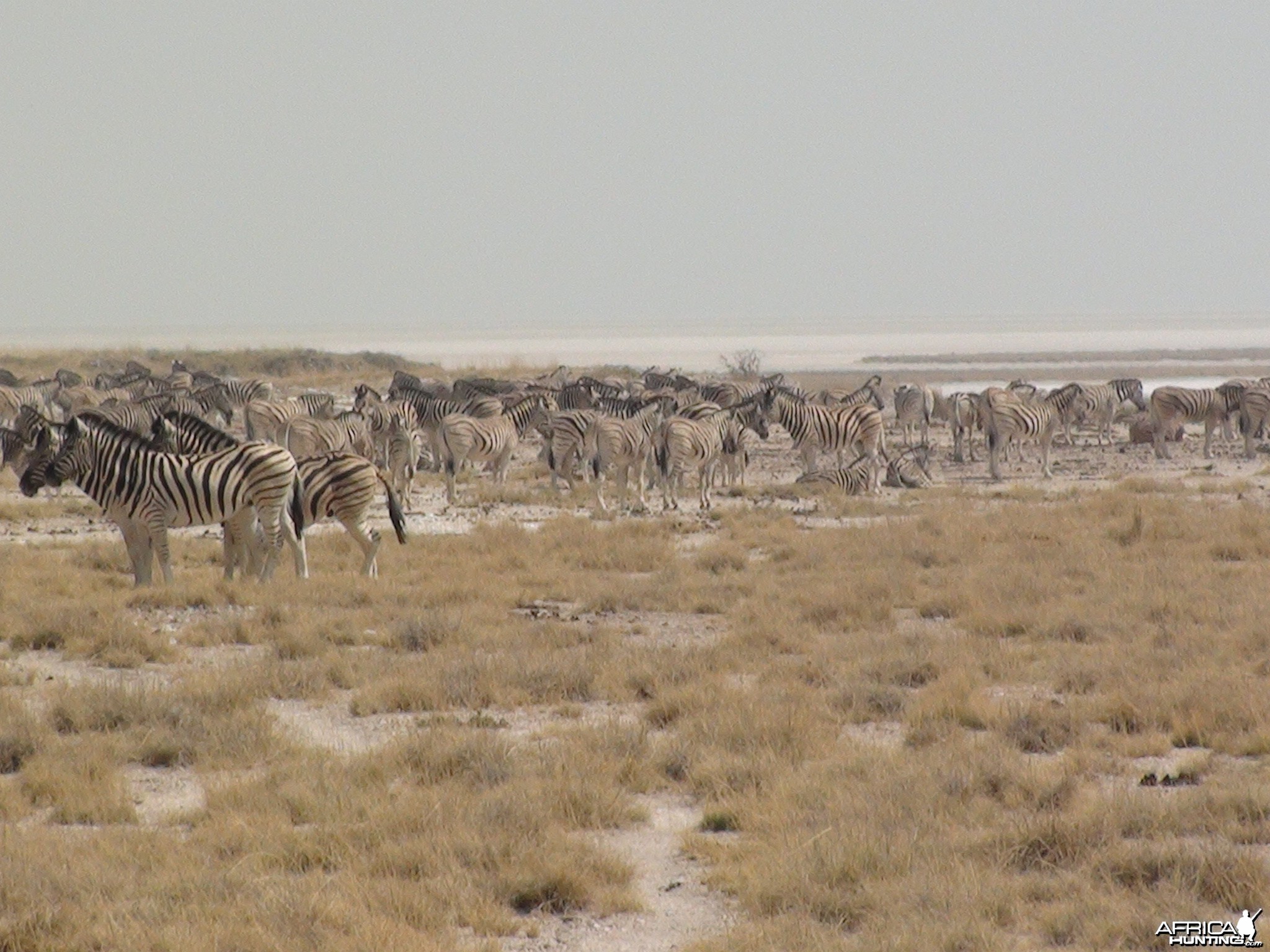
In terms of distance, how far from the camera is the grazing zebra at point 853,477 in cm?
2370

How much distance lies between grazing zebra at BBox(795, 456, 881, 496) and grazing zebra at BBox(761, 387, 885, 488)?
0.56 meters

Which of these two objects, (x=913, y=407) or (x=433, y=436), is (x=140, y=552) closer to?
(x=433, y=436)

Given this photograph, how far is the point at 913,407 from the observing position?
32.0 metres

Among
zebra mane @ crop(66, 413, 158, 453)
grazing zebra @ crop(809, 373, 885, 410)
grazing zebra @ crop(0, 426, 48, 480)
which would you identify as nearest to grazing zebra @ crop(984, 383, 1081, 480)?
grazing zebra @ crop(809, 373, 885, 410)

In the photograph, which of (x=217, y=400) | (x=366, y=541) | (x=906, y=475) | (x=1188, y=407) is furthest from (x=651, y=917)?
(x=217, y=400)

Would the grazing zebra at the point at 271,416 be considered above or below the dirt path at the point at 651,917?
above

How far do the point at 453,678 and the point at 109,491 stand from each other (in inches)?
188

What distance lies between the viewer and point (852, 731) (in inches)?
364

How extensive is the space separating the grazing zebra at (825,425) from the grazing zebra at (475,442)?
12.6 feet

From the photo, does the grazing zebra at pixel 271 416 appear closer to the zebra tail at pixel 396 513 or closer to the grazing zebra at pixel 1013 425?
the zebra tail at pixel 396 513

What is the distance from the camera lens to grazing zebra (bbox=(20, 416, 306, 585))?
1342cm

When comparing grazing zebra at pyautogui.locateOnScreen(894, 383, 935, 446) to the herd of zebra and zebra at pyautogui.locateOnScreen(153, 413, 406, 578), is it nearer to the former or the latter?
the herd of zebra

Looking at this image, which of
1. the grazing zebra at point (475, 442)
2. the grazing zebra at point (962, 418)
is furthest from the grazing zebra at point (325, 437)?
the grazing zebra at point (962, 418)

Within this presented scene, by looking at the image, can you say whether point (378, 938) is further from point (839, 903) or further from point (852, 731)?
point (852, 731)
